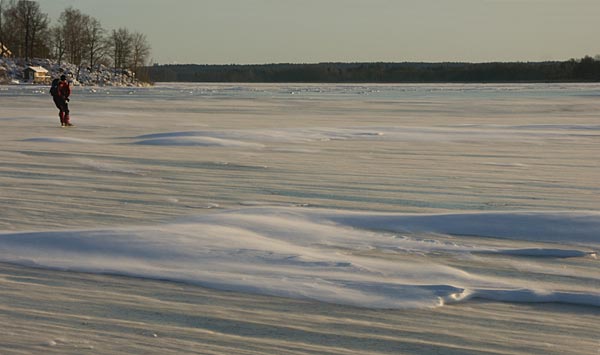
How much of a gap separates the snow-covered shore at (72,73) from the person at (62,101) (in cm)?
7047

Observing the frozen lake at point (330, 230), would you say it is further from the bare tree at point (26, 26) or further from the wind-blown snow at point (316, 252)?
the bare tree at point (26, 26)

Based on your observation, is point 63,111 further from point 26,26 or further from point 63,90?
point 26,26

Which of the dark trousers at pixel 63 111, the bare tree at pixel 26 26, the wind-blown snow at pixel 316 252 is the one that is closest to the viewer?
the wind-blown snow at pixel 316 252

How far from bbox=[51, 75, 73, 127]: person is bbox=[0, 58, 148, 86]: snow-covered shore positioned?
7047 cm

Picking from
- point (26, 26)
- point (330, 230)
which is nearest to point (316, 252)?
point (330, 230)

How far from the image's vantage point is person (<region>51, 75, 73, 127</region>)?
65.2ft

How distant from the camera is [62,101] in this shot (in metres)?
20.2

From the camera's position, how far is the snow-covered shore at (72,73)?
9481cm

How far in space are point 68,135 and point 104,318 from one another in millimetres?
12908

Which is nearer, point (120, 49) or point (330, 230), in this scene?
point (330, 230)

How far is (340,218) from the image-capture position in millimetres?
6836

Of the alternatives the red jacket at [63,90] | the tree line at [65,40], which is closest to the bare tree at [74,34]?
the tree line at [65,40]

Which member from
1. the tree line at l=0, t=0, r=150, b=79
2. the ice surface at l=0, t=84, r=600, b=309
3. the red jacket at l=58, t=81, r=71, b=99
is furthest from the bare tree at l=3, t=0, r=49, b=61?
the ice surface at l=0, t=84, r=600, b=309

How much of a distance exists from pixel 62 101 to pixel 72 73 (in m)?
78.0
